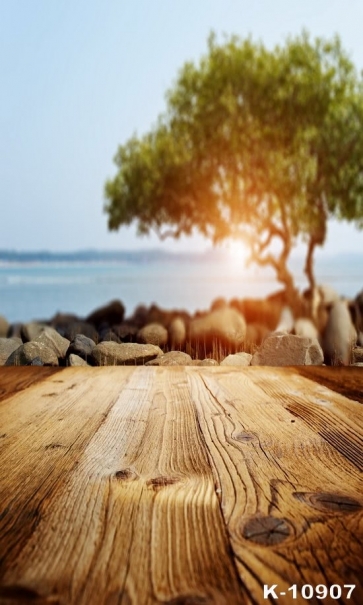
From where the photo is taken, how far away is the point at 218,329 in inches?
128

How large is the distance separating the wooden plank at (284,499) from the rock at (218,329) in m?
1.64

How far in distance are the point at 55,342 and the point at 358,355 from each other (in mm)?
1551

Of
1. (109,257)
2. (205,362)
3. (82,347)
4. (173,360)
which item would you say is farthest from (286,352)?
(109,257)

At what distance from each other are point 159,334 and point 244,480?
7.43 feet

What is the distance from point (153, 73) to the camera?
3.79m

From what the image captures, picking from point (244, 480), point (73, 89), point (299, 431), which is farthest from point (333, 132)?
point (244, 480)

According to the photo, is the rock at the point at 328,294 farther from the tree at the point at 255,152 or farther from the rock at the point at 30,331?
the rock at the point at 30,331

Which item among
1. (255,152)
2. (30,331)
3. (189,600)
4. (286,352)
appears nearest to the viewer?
(189,600)

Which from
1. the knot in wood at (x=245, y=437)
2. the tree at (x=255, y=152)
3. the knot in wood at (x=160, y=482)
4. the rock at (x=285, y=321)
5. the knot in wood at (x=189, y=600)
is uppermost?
the tree at (x=255, y=152)

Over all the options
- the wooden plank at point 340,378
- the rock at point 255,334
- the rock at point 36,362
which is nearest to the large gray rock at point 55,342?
the rock at point 36,362

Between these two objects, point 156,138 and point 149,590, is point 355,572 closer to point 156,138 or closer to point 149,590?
point 149,590

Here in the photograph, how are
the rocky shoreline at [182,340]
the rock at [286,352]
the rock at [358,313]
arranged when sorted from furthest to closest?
the rock at [358,313] → the rocky shoreline at [182,340] → the rock at [286,352]

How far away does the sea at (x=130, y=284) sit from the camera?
3961 millimetres

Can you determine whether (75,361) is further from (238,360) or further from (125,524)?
(125,524)
